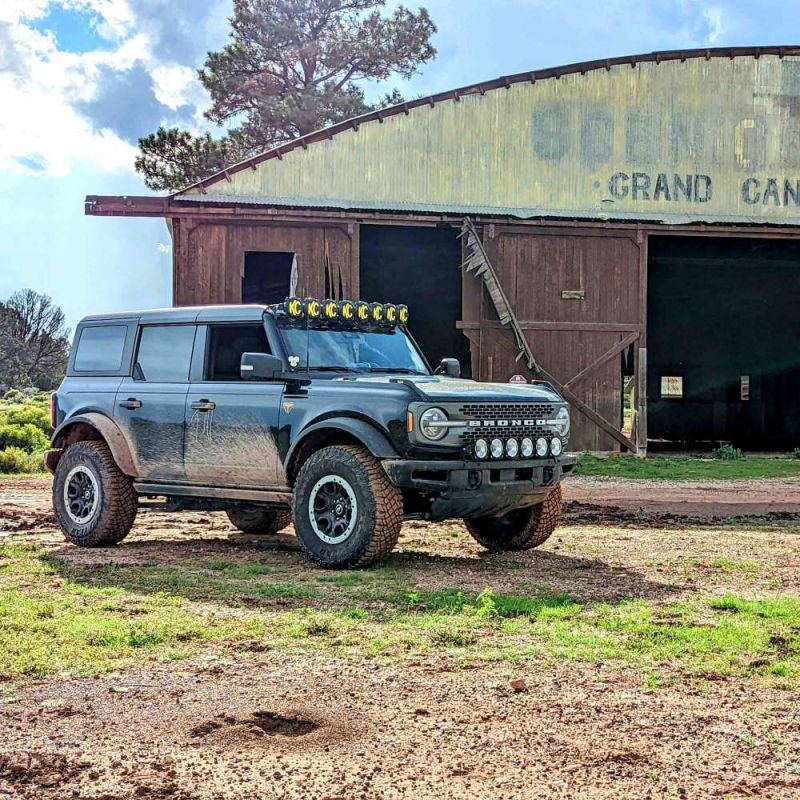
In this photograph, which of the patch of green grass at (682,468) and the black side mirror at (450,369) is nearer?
the black side mirror at (450,369)

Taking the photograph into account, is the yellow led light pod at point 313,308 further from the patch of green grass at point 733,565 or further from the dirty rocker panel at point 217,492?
the patch of green grass at point 733,565

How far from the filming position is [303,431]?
26.9 feet

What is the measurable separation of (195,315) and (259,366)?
1317 millimetres

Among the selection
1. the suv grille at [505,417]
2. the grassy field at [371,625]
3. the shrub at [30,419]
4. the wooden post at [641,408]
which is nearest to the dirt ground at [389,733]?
the grassy field at [371,625]

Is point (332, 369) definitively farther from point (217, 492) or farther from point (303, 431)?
point (217, 492)

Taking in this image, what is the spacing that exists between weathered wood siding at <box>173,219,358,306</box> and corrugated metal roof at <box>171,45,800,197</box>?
0.95 m

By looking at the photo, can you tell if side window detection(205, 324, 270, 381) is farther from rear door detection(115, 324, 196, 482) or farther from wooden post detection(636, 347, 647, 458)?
wooden post detection(636, 347, 647, 458)

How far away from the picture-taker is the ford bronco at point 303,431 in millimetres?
7809

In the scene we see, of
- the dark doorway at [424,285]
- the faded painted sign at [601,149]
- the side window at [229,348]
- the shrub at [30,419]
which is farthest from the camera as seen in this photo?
the dark doorway at [424,285]

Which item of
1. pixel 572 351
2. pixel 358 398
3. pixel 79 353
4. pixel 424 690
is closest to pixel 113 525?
pixel 79 353

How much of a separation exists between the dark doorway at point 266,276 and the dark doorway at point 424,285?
1.98 metres

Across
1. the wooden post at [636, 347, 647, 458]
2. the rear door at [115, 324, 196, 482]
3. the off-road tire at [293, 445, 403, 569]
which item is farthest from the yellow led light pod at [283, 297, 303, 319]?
the wooden post at [636, 347, 647, 458]

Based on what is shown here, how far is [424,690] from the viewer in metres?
4.86

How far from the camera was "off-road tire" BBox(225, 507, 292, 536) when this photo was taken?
10.5 meters
